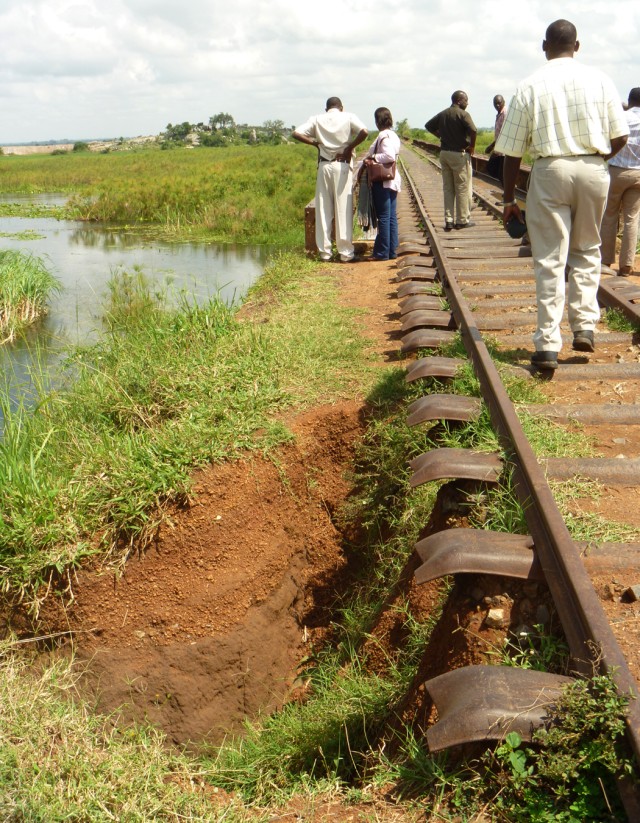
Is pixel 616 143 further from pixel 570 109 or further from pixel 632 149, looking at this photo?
pixel 632 149

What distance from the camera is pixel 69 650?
4047 mm

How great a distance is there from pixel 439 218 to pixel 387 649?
32.0ft

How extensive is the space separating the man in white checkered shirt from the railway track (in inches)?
21.8

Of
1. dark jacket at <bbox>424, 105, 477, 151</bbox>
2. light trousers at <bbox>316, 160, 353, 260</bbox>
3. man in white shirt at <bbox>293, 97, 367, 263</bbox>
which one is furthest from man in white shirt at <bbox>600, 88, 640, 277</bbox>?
light trousers at <bbox>316, 160, 353, 260</bbox>

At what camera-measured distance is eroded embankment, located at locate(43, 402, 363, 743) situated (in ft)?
13.4

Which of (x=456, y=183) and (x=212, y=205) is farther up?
(x=456, y=183)

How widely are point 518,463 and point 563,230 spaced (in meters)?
1.82

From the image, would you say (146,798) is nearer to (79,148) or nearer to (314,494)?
(314,494)

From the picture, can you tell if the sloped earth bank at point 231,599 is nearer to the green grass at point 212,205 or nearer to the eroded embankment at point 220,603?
the eroded embankment at point 220,603

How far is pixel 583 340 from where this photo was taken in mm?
5078

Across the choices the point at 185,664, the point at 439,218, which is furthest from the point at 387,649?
the point at 439,218

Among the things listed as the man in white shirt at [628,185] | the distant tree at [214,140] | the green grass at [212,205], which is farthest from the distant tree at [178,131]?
the man in white shirt at [628,185]

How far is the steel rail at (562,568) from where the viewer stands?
→ 88.0 inches

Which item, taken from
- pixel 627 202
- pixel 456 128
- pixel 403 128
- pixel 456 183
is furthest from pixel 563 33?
pixel 403 128
